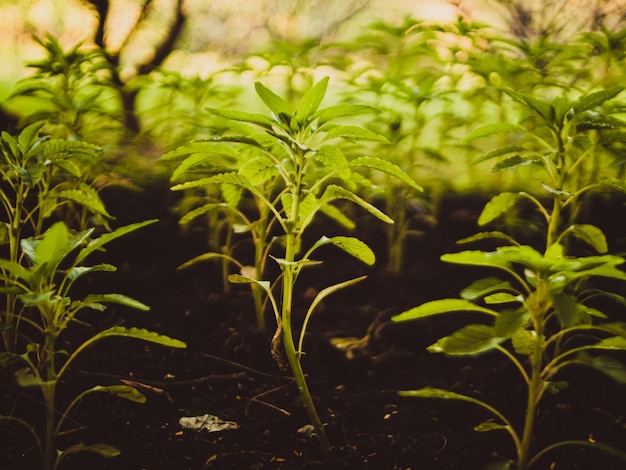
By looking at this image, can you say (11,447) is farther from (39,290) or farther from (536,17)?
(536,17)

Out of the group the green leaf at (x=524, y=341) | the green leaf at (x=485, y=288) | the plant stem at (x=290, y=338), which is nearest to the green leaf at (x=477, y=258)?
the green leaf at (x=485, y=288)

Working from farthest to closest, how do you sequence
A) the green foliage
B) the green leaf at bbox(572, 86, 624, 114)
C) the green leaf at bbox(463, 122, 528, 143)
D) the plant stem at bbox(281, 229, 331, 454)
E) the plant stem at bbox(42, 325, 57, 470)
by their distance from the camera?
1. the green foliage
2. the green leaf at bbox(463, 122, 528, 143)
3. the green leaf at bbox(572, 86, 624, 114)
4. the plant stem at bbox(281, 229, 331, 454)
5. the plant stem at bbox(42, 325, 57, 470)

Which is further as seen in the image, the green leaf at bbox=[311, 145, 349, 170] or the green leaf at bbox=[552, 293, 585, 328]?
the green leaf at bbox=[311, 145, 349, 170]

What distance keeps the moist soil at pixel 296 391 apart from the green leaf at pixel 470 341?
0.43 m

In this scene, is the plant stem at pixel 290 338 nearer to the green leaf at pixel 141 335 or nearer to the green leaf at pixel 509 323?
the green leaf at pixel 141 335

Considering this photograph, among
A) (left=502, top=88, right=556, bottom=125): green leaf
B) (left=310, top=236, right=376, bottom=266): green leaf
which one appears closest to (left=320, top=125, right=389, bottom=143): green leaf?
(left=310, top=236, right=376, bottom=266): green leaf

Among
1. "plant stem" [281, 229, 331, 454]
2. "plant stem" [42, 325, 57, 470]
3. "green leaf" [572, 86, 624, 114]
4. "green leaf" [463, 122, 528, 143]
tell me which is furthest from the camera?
"green leaf" [463, 122, 528, 143]

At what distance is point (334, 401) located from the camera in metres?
1.64

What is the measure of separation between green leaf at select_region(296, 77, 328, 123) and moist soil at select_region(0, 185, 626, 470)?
77 cm

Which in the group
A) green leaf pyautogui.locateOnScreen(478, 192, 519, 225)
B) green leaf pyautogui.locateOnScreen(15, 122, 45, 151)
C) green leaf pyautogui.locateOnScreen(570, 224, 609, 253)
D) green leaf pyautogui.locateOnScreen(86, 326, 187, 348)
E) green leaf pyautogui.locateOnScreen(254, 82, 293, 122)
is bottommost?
green leaf pyautogui.locateOnScreen(86, 326, 187, 348)

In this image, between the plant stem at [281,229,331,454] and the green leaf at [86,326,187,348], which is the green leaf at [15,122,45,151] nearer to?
the green leaf at [86,326,187,348]

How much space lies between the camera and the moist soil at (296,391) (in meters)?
1.37

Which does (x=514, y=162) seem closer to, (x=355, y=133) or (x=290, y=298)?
(x=355, y=133)

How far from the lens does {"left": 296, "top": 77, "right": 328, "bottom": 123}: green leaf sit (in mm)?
1396
